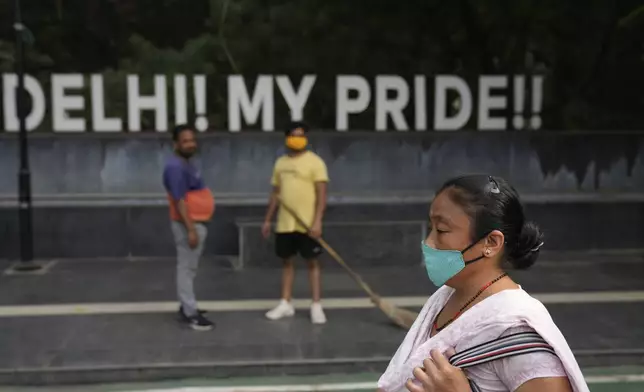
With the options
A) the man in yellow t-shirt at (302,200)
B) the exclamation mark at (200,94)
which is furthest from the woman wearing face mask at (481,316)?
the exclamation mark at (200,94)

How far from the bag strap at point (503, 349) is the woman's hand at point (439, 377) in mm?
28

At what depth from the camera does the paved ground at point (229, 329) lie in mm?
5305

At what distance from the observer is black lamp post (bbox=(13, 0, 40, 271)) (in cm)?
890

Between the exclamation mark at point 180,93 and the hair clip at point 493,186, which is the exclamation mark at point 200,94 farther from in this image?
the hair clip at point 493,186

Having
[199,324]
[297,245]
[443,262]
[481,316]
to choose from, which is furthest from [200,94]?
[481,316]

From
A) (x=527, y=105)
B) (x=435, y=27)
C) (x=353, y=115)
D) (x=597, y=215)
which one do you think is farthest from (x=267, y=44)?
(x=597, y=215)

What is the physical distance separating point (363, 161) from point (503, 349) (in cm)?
871

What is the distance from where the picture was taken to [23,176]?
8961mm

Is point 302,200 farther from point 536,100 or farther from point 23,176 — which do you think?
point 536,100

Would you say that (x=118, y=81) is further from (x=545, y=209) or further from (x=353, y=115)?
(x=545, y=209)

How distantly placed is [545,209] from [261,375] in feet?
21.0

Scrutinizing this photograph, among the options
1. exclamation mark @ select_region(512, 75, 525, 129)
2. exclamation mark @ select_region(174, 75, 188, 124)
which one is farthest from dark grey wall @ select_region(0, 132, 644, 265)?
exclamation mark @ select_region(174, 75, 188, 124)

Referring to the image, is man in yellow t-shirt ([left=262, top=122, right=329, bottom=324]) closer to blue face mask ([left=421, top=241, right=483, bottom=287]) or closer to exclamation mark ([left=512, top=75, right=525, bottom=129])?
blue face mask ([left=421, top=241, right=483, bottom=287])

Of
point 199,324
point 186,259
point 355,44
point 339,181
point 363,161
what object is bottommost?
point 199,324
